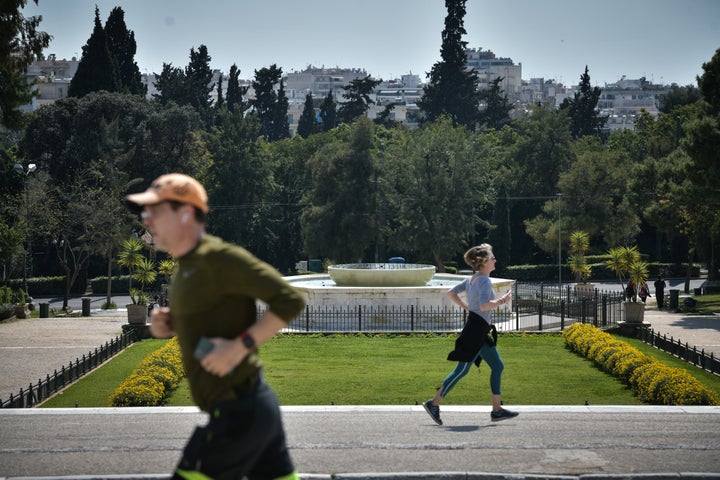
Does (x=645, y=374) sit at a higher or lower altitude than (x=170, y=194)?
lower

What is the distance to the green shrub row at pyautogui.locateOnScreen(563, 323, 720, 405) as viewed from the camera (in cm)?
1233

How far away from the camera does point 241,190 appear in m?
63.2

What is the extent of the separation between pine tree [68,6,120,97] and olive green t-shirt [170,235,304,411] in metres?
62.4

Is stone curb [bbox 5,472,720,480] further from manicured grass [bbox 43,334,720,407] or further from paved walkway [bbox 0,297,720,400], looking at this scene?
paved walkway [bbox 0,297,720,400]

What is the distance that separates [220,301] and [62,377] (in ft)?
41.1

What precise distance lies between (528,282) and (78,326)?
35424 millimetres

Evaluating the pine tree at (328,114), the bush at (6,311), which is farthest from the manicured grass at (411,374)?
the pine tree at (328,114)

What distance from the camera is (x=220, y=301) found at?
4.68m

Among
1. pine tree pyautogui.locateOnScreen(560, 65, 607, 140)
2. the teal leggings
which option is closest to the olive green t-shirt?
the teal leggings

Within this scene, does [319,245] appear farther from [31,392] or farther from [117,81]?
[31,392]

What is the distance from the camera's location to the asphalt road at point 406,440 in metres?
8.48

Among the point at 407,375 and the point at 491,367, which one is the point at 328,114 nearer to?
the point at 407,375

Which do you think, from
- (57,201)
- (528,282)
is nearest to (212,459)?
(57,201)

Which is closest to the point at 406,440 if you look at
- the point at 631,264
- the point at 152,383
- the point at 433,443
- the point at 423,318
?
the point at 433,443
